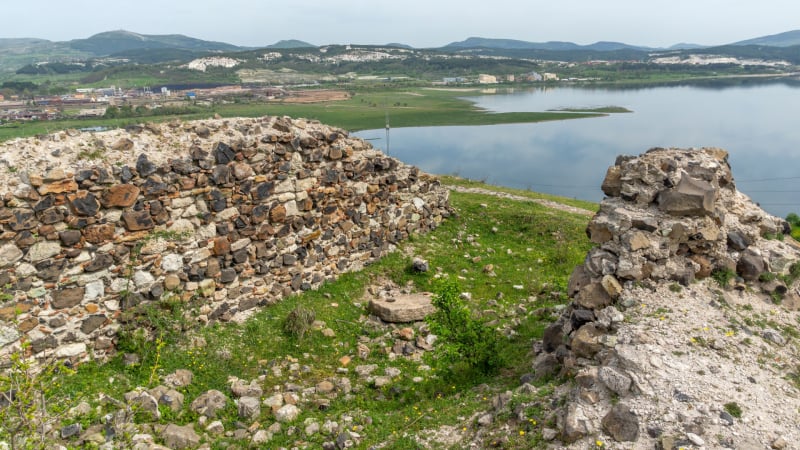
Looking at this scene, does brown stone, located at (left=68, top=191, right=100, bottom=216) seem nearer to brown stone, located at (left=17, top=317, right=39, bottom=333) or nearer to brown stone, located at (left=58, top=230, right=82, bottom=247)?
brown stone, located at (left=58, top=230, right=82, bottom=247)

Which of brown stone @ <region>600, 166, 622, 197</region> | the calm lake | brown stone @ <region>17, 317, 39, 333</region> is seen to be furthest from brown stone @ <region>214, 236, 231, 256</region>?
the calm lake

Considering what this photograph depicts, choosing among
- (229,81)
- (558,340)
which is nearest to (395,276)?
(558,340)

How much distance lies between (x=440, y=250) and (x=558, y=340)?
547 centimetres

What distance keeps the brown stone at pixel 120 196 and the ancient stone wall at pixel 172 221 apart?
1 cm

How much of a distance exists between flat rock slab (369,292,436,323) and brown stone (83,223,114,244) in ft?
14.5

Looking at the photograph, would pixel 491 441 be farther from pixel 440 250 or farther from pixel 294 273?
pixel 440 250

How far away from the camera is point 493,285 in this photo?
10.2 metres

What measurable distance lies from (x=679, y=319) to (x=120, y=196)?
7.59 metres

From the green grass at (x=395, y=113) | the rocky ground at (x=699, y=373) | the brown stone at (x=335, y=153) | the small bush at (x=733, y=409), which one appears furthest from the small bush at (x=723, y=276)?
the green grass at (x=395, y=113)

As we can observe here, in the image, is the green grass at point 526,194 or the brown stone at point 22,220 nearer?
the brown stone at point 22,220

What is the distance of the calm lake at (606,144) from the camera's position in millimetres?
44406

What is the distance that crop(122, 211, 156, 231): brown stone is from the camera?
23.1 ft

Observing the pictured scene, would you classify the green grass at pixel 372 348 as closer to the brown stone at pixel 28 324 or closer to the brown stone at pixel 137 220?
the brown stone at pixel 28 324

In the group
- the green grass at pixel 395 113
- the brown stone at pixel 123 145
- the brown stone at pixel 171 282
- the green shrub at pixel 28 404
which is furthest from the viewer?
the green grass at pixel 395 113
